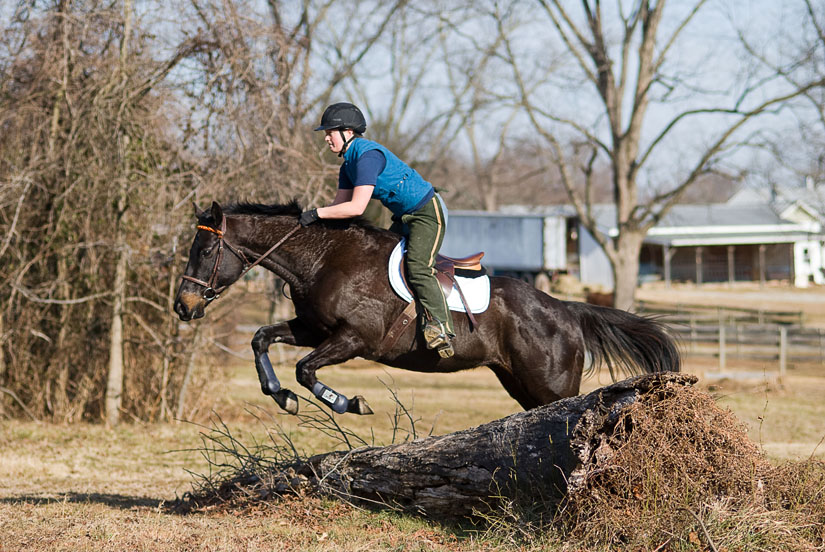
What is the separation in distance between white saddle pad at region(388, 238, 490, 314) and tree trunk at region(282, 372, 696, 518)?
1.20 m

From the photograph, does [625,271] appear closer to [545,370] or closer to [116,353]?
[116,353]

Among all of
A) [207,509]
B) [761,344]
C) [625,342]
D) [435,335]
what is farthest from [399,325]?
[761,344]

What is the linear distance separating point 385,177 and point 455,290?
1.06 meters

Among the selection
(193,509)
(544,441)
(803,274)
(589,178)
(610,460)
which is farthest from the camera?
(803,274)

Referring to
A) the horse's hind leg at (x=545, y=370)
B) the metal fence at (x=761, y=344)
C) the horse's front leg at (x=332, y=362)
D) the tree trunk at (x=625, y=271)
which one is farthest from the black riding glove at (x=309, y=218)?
the tree trunk at (x=625, y=271)

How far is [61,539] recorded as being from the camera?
193 inches

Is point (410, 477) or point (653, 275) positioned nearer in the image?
point (410, 477)

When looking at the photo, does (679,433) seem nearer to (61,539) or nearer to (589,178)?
(61,539)

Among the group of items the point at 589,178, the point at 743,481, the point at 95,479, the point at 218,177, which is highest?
the point at 589,178

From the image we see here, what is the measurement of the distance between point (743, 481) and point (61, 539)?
4.09 meters

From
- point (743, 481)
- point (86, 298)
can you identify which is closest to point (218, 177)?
A: point (86, 298)

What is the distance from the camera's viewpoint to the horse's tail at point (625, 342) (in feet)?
22.4

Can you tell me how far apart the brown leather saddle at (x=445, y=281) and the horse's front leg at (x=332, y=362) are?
0.87 feet

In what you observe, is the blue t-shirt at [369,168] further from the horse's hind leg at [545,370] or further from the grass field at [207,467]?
the horse's hind leg at [545,370]
